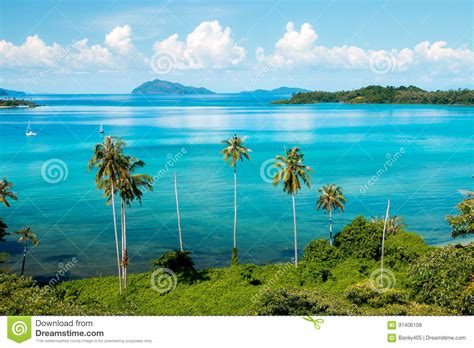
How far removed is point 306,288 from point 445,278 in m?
7.66

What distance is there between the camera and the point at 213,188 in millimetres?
54156

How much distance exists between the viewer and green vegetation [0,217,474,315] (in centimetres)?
1714

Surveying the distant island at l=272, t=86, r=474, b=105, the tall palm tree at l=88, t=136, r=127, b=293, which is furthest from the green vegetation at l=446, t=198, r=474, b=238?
the distant island at l=272, t=86, r=474, b=105

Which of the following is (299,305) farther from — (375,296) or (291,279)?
(291,279)

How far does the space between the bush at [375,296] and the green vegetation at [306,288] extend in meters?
0.04

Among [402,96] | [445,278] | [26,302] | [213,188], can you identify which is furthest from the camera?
[402,96]

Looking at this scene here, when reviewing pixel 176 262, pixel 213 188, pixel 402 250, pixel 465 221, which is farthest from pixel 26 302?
pixel 213 188

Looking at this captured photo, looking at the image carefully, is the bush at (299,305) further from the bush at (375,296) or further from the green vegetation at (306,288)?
the bush at (375,296)

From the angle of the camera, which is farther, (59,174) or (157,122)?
(157,122)

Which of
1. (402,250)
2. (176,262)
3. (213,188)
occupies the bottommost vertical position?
(176,262)

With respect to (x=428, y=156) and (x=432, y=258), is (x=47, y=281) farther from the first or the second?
(x=428, y=156)

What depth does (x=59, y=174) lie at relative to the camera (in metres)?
61.8

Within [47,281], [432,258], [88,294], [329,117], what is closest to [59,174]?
[47,281]

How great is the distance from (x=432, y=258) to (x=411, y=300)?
2.19 m
